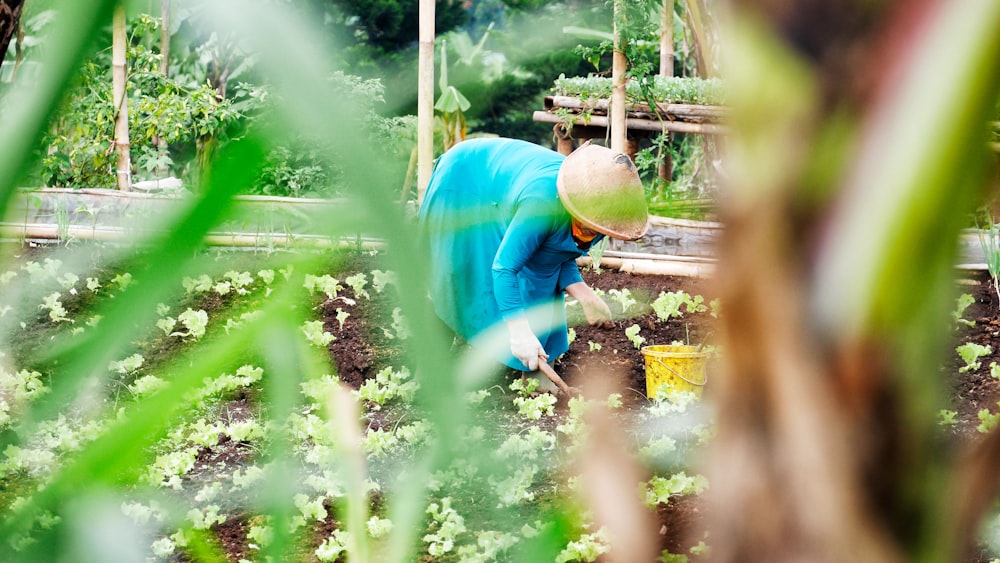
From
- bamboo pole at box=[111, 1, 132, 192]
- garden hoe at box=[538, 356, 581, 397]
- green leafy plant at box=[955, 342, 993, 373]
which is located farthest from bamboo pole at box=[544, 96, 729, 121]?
bamboo pole at box=[111, 1, 132, 192]

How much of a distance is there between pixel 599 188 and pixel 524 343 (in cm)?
92

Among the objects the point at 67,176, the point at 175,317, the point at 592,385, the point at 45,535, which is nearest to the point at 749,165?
the point at 592,385

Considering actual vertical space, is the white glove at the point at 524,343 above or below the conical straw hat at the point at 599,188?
below

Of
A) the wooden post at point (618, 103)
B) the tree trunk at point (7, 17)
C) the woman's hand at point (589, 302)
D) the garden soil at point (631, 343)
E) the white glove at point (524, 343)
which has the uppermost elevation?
the wooden post at point (618, 103)

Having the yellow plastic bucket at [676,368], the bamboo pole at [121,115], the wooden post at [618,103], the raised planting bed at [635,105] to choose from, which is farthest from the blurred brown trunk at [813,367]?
the bamboo pole at [121,115]

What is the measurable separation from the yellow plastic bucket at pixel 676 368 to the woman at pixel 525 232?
1.12 ft

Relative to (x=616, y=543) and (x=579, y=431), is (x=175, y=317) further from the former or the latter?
(x=616, y=543)

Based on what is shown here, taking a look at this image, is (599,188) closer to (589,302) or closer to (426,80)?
(589,302)

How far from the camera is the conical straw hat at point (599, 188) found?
3.15 metres

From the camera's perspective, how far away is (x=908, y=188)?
176 mm

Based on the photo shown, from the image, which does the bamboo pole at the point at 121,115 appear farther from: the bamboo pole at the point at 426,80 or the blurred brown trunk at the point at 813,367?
the blurred brown trunk at the point at 813,367

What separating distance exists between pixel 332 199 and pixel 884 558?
8.2 inches

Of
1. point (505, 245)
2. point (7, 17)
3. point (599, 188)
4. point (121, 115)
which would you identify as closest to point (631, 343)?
point (505, 245)

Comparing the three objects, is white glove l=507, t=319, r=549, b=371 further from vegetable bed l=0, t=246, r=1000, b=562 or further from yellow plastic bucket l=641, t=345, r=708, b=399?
yellow plastic bucket l=641, t=345, r=708, b=399
